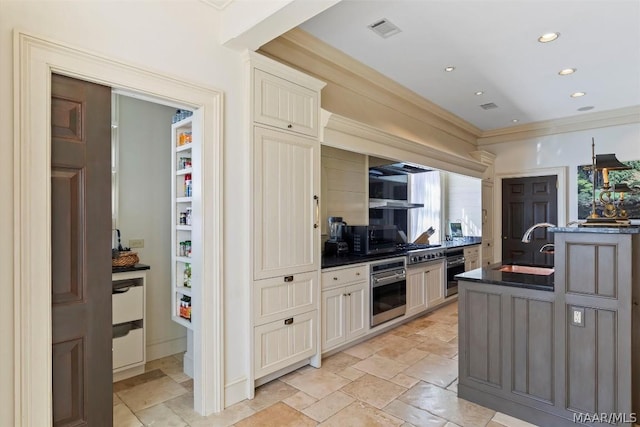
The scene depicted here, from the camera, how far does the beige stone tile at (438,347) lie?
3.48m

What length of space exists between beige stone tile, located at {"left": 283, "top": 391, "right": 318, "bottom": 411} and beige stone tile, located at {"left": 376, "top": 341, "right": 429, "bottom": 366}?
108 centimetres

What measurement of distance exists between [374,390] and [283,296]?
105 cm

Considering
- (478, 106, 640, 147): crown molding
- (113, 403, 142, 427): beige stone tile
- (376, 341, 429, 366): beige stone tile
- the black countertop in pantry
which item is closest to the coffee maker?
the black countertop in pantry

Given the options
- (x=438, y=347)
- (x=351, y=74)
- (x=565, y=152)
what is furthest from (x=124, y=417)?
(x=565, y=152)

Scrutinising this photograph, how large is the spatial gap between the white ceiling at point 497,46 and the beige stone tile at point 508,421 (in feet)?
9.86

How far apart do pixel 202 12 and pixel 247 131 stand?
843 millimetres

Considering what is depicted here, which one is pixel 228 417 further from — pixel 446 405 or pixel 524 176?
pixel 524 176

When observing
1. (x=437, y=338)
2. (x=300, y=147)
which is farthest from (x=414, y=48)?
(x=437, y=338)

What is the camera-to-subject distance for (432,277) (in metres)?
4.80

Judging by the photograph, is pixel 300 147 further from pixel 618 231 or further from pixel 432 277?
pixel 432 277

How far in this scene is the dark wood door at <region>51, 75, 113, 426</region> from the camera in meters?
1.83

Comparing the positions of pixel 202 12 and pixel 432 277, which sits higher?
pixel 202 12

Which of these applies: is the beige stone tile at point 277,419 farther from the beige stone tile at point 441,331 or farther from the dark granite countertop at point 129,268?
the beige stone tile at point 441,331

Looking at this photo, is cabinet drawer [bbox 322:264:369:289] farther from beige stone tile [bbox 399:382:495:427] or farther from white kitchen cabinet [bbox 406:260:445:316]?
beige stone tile [bbox 399:382:495:427]
